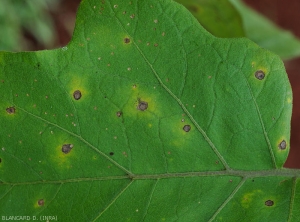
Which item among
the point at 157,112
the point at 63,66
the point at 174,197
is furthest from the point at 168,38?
the point at 174,197

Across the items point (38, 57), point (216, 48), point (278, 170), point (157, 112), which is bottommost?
point (278, 170)

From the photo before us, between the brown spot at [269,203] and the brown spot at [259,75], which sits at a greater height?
the brown spot at [259,75]

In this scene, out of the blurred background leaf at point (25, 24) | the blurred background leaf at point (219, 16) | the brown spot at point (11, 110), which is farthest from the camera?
the blurred background leaf at point (25, 24)

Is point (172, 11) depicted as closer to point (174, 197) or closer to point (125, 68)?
point (125, 68)

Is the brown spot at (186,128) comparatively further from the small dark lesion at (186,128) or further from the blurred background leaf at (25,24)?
the blurred background leaf at (25,24)

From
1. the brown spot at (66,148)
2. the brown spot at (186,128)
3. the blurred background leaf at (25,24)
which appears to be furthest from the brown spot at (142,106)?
the blurred background leaf at (25,24)

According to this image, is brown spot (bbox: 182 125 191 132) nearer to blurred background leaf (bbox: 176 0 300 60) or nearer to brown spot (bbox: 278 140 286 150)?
brown spot (bbox: 278 140 286 150)

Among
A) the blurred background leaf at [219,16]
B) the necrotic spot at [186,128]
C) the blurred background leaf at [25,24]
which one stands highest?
the blurred background leaf at [25,24]

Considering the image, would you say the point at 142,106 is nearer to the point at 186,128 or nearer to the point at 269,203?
the point at 186,128
